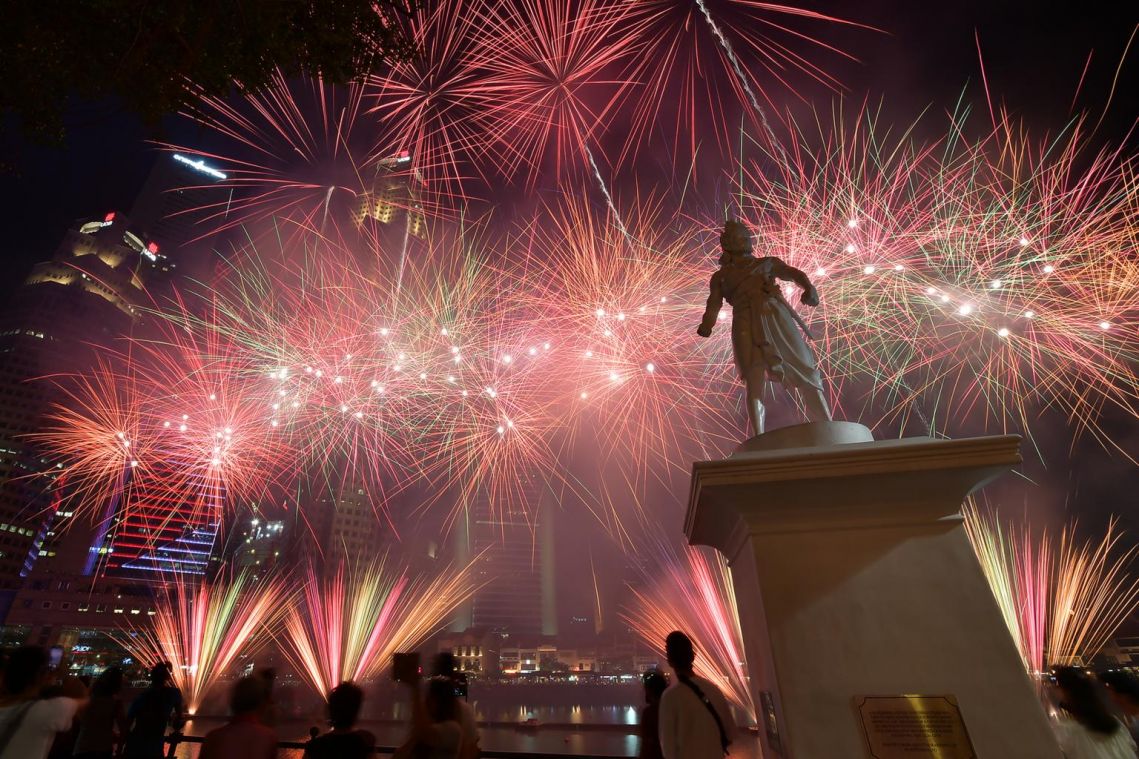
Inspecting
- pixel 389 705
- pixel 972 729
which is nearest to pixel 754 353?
pixel 972 729

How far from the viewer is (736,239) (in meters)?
5.86

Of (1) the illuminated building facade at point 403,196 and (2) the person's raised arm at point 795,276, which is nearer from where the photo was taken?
(2) the person's raised arm at point 795,276

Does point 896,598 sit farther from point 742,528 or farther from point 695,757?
point 695,757

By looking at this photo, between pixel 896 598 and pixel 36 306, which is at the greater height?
pixel 36 306

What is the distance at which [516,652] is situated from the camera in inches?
3922

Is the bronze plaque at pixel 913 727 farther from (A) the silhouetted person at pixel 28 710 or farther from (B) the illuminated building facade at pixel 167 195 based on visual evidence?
(B) the illuminated building facade at pixel 167 195

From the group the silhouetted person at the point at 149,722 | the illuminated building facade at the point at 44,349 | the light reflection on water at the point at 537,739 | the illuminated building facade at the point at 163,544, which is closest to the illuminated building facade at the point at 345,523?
the illuminated building facade at the point at 163,544

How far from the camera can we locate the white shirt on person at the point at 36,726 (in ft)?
11.4

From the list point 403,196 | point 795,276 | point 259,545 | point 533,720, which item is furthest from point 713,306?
point 259,545

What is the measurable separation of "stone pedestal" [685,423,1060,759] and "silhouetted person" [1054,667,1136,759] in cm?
79

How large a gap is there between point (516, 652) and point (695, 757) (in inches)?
4275

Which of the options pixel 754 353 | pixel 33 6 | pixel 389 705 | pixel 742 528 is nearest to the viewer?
pixel 742 528

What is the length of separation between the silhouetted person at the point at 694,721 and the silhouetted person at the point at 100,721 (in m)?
5.68

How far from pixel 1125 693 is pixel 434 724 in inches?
212
